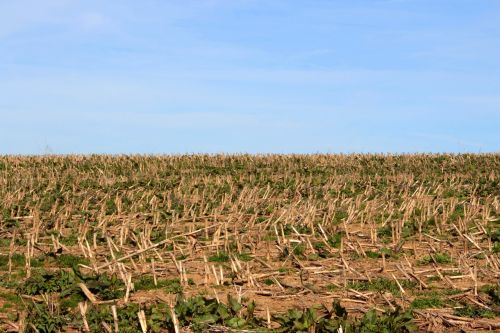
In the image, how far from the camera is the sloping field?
332 inches

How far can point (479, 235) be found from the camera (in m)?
14.9

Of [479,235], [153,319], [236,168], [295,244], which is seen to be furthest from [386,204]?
[236,168]

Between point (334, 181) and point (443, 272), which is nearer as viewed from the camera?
point (443, 272)

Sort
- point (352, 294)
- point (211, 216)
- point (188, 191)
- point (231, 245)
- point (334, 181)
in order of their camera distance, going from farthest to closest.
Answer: point (334, 181) → point (188, 191) → point (211, 216) → point (231, 245) → point (352, 294)

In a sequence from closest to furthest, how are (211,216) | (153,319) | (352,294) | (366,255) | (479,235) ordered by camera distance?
1. (153,319)
2. (352,294)
3. (366,255)
4. (479,235)
5. (211,216)

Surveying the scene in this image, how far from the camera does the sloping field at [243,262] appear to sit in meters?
8.45

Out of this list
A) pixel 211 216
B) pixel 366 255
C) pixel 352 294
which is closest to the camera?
pixel 352 294

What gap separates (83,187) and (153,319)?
17385mm

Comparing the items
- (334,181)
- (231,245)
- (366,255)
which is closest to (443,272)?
(366,255)

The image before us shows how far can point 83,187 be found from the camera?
24891 millimetres

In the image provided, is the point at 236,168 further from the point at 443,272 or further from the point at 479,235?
the point at 443,272

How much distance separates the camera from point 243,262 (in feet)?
39.0

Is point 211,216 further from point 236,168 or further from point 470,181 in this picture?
point 236,168

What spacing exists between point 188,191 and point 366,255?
1063cm
